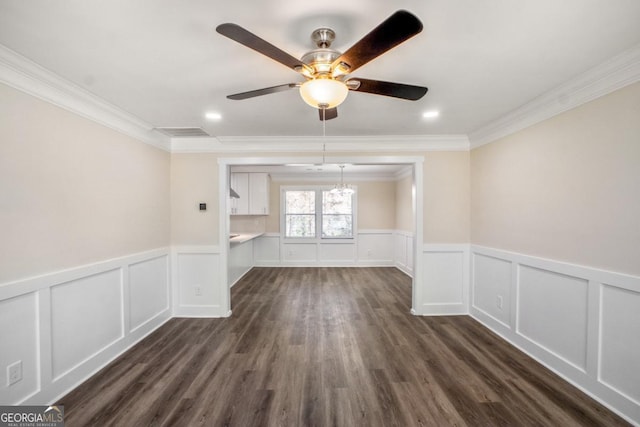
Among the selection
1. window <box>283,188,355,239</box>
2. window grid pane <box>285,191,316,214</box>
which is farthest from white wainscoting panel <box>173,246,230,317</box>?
window grid pane <box>285,191,316,214</box>

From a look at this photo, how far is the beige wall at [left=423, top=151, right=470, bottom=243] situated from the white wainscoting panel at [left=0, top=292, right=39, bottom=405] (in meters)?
3.90

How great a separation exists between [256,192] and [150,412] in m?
5.03

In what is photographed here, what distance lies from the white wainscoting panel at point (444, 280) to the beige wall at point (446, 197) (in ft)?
0.45

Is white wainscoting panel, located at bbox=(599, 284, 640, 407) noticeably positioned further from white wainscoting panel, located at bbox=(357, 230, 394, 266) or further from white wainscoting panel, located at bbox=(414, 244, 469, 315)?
white wainscoting panel, located at bbox=(357, 230, 394, 266)

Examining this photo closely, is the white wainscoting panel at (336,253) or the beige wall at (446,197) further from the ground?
the beige wall at (446,197)

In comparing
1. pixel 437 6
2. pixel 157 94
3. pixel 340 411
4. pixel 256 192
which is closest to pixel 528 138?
pixel 437 6

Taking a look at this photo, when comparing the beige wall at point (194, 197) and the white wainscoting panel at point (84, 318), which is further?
the beige wall at point (194, 197)

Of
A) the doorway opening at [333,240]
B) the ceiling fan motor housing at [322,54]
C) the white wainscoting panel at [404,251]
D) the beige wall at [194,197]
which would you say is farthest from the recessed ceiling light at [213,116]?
the white wainscoting panel at [404,251]

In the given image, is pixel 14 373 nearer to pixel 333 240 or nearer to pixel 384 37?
pixel 384 37

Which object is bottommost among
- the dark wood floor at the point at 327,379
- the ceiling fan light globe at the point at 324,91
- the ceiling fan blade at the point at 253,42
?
the dark wood floor at the point at 327,379

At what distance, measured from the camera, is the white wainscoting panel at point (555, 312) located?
2.12m

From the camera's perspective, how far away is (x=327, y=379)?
224 cm

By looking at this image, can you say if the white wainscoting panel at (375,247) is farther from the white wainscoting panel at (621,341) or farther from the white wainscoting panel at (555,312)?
the white wainscoting panel at (621,341)

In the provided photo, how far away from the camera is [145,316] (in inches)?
120
